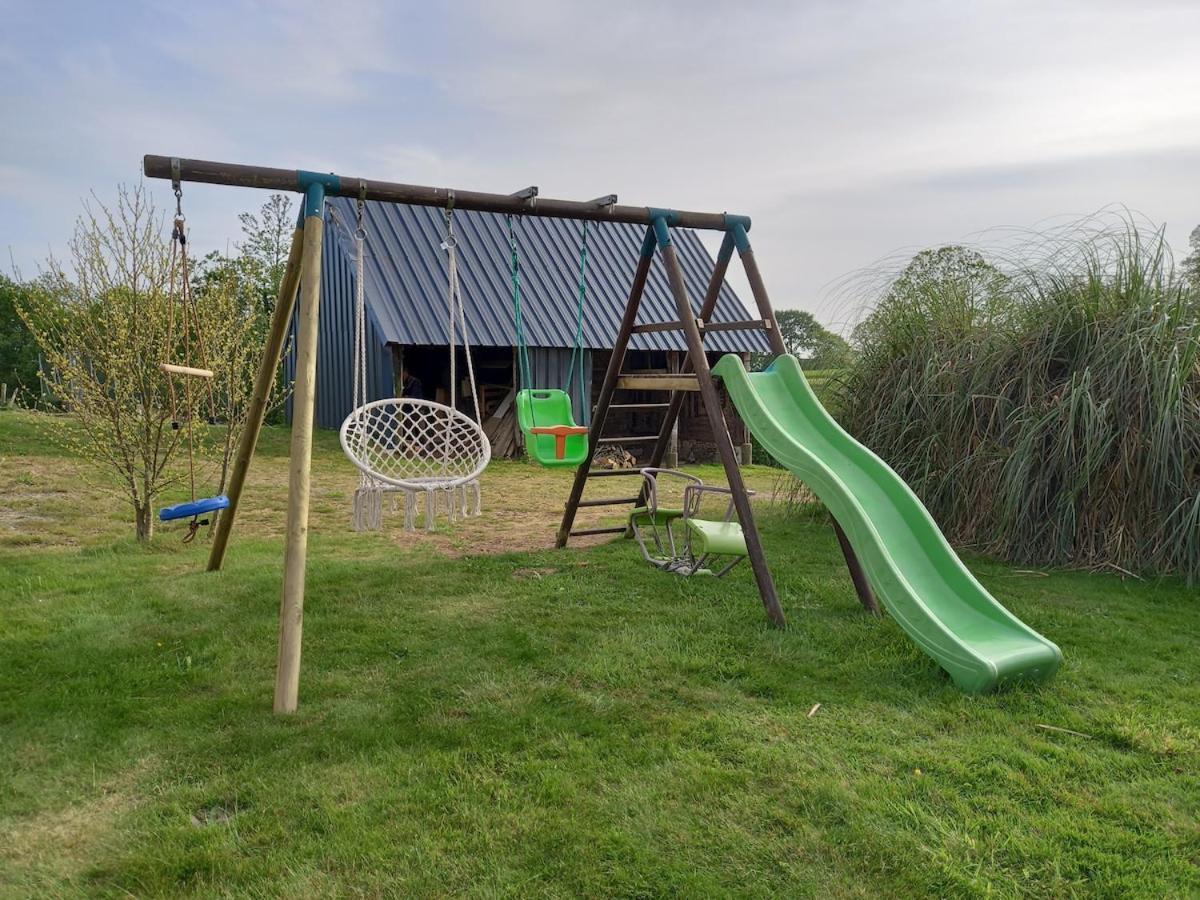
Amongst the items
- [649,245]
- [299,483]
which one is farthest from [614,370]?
[299,483]

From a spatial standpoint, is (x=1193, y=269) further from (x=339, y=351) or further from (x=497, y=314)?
(x=339, y=351)

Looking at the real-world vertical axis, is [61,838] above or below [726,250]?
below

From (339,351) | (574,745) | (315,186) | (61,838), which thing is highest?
(315,186)

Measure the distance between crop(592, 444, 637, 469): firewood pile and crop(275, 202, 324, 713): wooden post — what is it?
9910 mm

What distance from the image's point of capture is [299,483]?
3.82 metres

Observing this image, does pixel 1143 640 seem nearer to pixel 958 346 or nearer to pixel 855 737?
pixel 855 737

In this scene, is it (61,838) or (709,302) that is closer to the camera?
(61,838)

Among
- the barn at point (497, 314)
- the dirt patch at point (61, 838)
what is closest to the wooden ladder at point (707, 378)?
the dirt patch at point (61, 838)

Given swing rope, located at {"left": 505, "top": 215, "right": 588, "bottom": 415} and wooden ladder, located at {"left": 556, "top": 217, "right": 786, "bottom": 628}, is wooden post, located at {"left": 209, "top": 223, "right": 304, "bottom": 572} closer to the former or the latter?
swing rope, located at {"left": 505, "top": 215, "right": 588, "bottom": 415}

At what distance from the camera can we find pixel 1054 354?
656 cm

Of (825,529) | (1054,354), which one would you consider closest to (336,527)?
(825,529)

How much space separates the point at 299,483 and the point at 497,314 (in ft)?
35.6

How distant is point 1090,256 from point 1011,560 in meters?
2.54

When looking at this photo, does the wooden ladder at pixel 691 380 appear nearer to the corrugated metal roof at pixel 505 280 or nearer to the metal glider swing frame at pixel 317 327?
the metal glider swing frame at pixel 317 327
